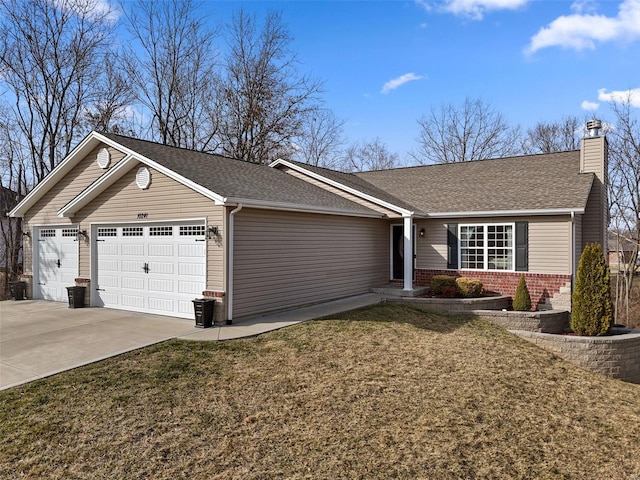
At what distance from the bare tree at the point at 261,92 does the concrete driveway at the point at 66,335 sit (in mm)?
15951

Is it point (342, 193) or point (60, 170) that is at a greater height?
point (60, 170)

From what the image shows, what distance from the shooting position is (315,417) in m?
5.16

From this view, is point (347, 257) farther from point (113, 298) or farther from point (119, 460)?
point (119, 460)

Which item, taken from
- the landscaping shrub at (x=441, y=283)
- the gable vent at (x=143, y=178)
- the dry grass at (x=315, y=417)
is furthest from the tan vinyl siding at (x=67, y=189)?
the landscaping shrub at (x=441, y=283)

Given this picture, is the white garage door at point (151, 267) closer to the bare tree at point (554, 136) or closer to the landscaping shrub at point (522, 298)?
the landscaping shrub at point (522, 298)

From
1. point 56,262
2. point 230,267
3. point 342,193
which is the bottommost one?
point 56,262

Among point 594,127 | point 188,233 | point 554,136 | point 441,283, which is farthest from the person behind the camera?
point 554,136

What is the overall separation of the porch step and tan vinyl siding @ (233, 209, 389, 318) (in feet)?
1.63

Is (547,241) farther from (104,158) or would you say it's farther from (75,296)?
(75,296)

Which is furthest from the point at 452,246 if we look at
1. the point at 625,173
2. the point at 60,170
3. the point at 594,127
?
the point at 625,173

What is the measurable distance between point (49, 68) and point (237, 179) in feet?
52.8

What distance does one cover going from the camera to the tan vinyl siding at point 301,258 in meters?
9.56

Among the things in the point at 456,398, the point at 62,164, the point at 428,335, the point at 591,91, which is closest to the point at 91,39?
the point at 62,164

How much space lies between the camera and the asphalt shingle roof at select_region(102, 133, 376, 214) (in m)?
9.70
